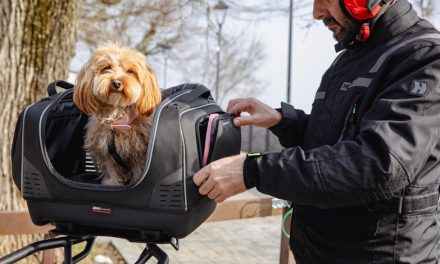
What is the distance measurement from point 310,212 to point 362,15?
0.77 meters

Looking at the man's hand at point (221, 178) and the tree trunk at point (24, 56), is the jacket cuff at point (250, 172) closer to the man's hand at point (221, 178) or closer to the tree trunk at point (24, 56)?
the man's hand at point (221, 178)

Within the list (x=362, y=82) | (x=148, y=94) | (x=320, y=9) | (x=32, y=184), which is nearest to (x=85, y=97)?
(x=148, y=94)

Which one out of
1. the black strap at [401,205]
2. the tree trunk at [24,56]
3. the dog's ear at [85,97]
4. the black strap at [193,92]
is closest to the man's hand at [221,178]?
the black strap at [193,92]

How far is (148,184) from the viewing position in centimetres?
151

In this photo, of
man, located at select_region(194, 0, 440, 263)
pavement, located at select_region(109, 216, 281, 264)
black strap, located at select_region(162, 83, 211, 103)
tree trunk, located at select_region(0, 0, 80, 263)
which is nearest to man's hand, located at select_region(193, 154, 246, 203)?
man, located at select_region(194, 0, 440, 263)

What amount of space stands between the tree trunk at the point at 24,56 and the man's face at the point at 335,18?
8.68 feet

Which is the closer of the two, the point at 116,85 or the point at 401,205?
the point at 401,205

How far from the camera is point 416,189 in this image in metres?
1.63

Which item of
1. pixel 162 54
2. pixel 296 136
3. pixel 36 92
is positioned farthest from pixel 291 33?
pixel 296 136

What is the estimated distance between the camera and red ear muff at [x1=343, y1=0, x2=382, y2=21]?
168 centimetres

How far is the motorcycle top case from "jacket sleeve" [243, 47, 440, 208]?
24cm

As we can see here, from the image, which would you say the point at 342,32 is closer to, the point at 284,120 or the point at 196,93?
the point at 284,120

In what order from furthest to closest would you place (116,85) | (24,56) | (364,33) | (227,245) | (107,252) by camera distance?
(227,245) → (107,252) → (24,56) → (116,85) → (364,33)

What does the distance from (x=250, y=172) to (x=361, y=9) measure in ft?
2.38
